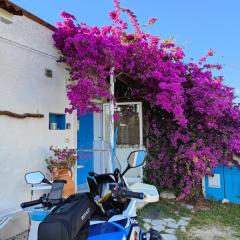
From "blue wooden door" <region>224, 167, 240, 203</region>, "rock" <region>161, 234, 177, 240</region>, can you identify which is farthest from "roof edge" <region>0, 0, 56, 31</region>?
"blue wooden door" <region>224, 167, 240, 203</region>

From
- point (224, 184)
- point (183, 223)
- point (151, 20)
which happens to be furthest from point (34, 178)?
point (224, 184)

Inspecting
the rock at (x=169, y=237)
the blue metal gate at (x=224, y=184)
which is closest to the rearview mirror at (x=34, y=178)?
the rock at (x=169, y=237)

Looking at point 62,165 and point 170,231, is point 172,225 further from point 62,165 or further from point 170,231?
point 62,165

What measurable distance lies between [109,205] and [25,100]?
11.3 feet

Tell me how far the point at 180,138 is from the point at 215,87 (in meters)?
1.52

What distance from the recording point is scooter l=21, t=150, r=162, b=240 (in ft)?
6.88

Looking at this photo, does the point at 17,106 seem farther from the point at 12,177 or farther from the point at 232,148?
the point at 232,148

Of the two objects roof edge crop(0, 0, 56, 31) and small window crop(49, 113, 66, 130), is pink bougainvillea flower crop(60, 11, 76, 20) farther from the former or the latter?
small window crop(49, 113, 66, 130)

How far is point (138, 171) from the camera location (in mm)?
8336

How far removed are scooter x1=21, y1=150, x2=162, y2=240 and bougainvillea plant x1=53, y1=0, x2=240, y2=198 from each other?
137 inches

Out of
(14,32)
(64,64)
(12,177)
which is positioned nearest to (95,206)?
(12,177)

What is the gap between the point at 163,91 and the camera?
7.21m

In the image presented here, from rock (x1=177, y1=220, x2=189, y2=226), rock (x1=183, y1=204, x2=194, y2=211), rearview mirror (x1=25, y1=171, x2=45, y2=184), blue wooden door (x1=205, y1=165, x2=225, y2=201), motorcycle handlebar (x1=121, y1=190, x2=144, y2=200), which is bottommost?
rock (x1=177, y1=220, x2=189, y2=226)

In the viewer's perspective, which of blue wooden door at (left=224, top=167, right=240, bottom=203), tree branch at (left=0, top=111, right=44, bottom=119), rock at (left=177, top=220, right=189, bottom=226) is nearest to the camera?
tree branch at (left=0, top=111, right=44, bottom=119)
